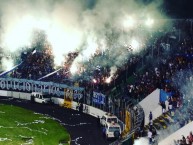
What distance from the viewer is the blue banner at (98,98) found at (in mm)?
52031

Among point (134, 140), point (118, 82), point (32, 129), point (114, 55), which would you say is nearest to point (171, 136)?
point (134, 140)

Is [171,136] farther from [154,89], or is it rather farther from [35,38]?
[35,38]

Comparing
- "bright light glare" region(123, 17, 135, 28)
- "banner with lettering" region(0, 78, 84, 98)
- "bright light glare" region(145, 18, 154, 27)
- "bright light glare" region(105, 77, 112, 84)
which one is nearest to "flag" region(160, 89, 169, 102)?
"bright light glare" region(105, 77, 112, 84)

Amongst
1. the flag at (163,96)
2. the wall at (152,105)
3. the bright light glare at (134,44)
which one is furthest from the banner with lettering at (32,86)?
the flag at (163,96)

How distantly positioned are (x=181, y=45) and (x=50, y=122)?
1964 centimetres

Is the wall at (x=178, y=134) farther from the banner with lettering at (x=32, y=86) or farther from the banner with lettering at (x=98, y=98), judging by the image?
the banner with lettering at (x=32, y=86)

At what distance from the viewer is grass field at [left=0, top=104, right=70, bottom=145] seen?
42.5 meters

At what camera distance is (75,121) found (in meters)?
50.7

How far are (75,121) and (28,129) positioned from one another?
6.45 m

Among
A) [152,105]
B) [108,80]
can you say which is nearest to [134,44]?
[108,80]

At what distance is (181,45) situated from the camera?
181 ft

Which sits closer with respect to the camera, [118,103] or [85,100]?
[118,103]

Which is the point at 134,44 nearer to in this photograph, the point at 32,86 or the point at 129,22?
the point at 129,22

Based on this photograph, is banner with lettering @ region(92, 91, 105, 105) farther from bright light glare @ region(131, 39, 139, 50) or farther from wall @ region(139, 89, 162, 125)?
bright light glare @ region(131, 39, 139, 50)
